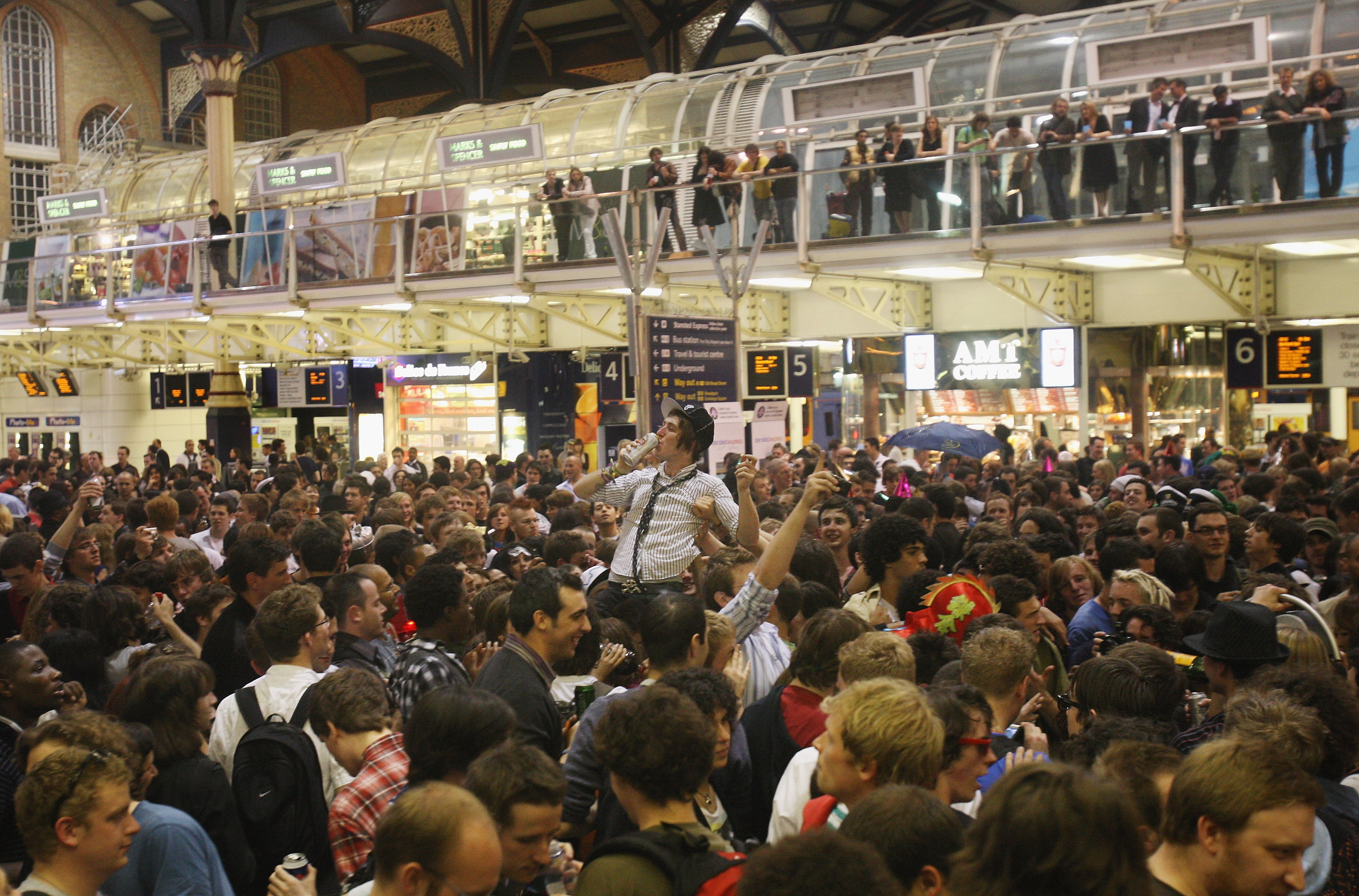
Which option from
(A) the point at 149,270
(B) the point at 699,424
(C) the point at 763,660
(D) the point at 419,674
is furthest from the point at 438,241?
(D) the point at 419,674

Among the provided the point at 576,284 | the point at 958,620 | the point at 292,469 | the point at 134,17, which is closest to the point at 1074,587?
the point at 958,620

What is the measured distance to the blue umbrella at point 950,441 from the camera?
14.5 m

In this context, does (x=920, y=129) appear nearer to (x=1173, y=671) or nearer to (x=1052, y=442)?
(x=1052, y=442)

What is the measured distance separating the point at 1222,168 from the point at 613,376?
11458 mm

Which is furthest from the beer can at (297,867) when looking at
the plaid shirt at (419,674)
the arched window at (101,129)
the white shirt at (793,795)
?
the arched window at (101,129)

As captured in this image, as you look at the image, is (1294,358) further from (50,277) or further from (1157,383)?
(50,277)

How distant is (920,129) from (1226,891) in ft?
44.0

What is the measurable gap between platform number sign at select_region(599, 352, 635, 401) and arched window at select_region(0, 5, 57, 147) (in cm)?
2109

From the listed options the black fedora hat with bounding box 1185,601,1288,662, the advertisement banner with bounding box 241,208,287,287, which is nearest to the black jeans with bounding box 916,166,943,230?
the black fedora hat with bounding box 1185,601,1288,662

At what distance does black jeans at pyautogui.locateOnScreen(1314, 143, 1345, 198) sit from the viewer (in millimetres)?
11461

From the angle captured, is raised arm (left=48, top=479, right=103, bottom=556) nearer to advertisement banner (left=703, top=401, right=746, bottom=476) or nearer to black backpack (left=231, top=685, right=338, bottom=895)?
black backpack (left=231, top=685, right=338, bottom=895)

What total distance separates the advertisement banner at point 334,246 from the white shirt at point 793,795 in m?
16.2

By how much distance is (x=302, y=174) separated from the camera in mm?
A: 21906

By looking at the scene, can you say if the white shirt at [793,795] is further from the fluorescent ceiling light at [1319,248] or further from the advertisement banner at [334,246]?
the advertisement banner at [334,246]
